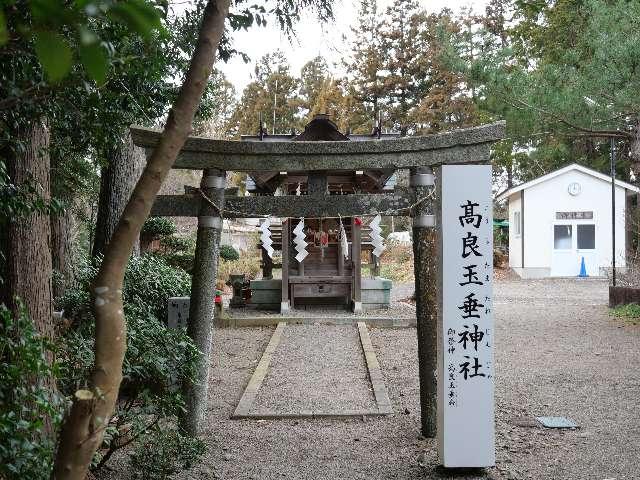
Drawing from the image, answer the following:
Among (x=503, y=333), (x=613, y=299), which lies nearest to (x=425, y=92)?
(x=613, y=299)

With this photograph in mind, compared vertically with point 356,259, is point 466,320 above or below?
below

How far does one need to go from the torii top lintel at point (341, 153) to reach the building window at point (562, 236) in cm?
1947

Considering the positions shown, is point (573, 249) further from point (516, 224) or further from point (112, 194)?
point (112, 194)

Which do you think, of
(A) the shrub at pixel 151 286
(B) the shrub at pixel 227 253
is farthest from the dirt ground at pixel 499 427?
(B) the shrub at pixel 227 253

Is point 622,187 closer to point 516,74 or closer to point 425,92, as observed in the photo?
point 425,92

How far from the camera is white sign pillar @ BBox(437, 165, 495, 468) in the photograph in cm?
453

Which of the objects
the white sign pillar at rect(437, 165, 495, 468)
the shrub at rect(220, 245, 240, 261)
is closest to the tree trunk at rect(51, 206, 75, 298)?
the white sign pillar at rect(437, 165, 495, 468)

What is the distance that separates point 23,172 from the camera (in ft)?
14.7

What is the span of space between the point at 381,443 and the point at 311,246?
8.54 m

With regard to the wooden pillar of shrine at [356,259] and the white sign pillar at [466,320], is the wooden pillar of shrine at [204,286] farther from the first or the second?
the wooden pillar of shrine at [356,259]

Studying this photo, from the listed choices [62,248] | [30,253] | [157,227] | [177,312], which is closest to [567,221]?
[157,227]

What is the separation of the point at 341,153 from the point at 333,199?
429mm

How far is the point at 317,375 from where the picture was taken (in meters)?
8.15

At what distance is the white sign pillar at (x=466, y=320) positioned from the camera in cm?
453
